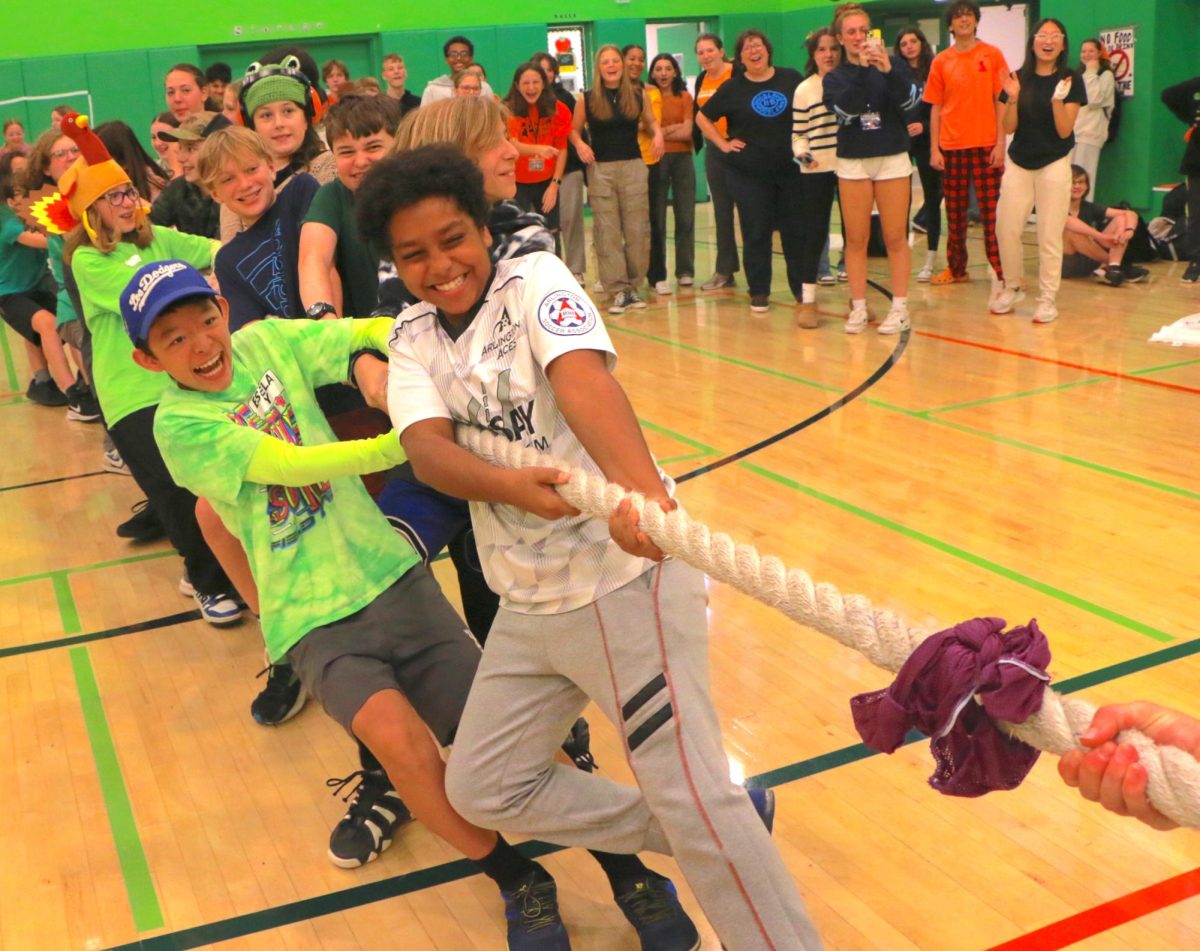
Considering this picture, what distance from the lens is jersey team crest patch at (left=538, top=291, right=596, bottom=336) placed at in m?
2.00

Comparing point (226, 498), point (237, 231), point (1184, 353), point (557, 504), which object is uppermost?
point (237, 231)

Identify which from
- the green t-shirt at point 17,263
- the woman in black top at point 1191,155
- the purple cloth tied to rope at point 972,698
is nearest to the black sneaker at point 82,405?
the green t-shirt at point 17,263

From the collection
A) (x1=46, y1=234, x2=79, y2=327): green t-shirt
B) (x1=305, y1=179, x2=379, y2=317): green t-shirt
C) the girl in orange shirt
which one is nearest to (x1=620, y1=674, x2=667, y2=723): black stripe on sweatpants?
(x1=305, y1=179, x2=379, y2=317): green t-shirt

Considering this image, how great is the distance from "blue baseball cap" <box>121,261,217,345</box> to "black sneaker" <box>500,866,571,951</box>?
4.69 feet

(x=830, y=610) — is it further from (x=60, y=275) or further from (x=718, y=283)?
(x=718, y=283)

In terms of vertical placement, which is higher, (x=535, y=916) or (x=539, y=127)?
(x=539, y=127)

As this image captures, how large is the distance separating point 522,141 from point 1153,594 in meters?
6.25

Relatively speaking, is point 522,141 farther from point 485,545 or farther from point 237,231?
point 485,545

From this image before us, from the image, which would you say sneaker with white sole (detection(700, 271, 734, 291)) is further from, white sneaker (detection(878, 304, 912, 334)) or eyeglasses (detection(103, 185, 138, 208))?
eyeglasses (detection(103, 185, 138, 208))

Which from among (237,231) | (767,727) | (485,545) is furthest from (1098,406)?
(485,545)

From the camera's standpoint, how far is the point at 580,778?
7.47 feet

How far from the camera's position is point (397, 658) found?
2658mm

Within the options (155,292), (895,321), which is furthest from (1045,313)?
(155,292)

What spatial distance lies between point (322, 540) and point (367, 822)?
0.68m
